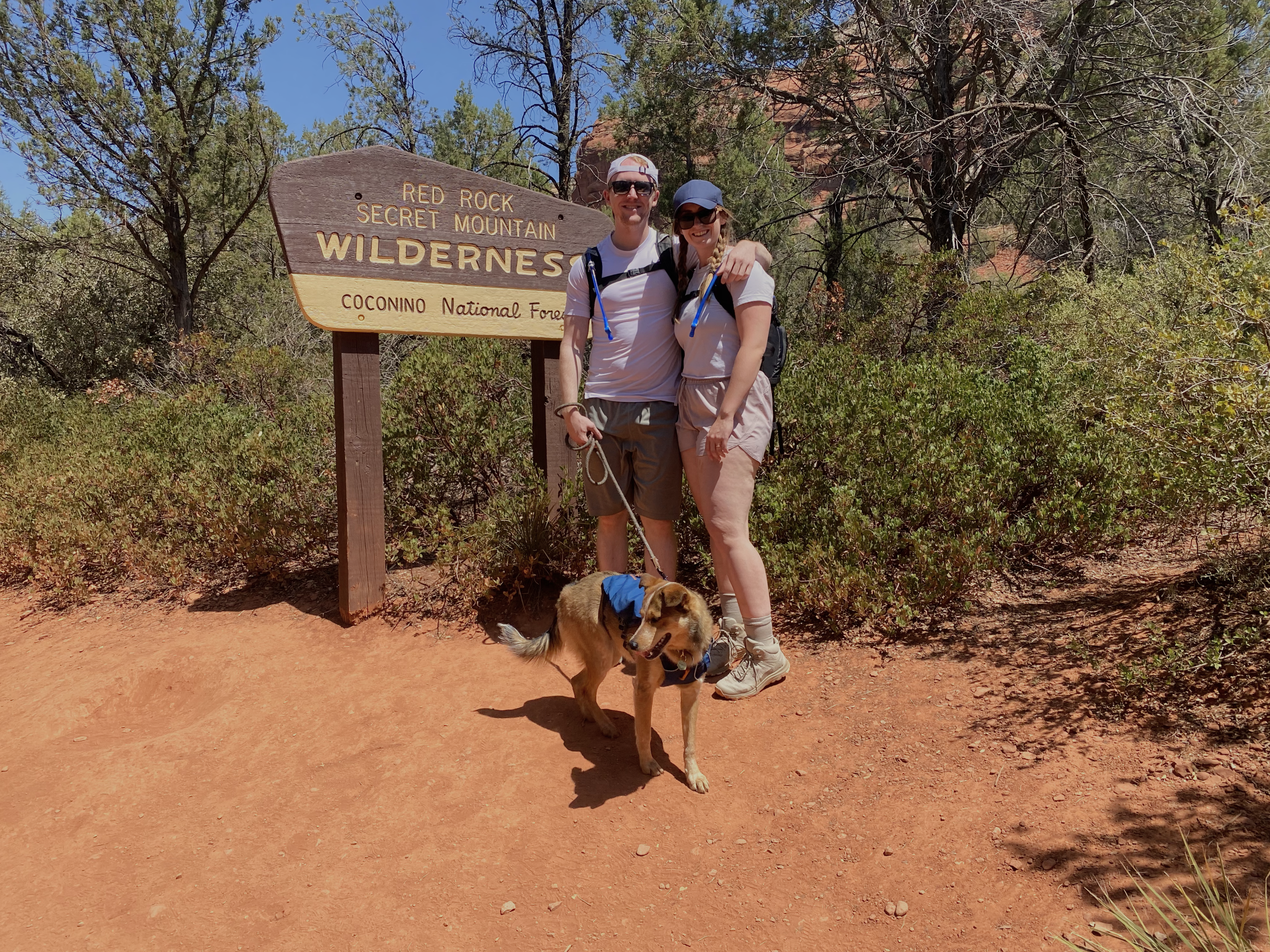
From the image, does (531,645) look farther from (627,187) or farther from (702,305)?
(627,187)

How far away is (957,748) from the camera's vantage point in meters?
3.16

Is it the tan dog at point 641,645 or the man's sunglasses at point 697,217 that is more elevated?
the man's sunglasses at point 697,217

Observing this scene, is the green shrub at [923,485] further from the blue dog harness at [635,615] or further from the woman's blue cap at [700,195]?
the woman's blue cap at [700,195]

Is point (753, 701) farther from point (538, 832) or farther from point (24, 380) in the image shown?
point (24, 380)

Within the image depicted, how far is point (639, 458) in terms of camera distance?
380 cm

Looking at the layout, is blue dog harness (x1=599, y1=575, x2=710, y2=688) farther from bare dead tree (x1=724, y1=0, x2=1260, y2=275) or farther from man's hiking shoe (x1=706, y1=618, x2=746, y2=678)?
bare dead tree (x1=724, y1=0, x2=1260, y2=275)

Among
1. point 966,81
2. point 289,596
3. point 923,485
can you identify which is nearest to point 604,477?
point 923,485

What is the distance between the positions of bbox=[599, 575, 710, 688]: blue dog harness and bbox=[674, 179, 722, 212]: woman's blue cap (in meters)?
1.52

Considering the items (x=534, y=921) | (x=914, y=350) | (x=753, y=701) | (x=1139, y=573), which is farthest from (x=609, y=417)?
(x=914, y=350)

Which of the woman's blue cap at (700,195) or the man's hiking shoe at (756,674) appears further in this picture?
the man's hiking shoe at (756,674)

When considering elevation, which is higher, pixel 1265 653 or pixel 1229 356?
pixel 1229 356

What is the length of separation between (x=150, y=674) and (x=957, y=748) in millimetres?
4204

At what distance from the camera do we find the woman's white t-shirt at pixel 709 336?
11.3 ft

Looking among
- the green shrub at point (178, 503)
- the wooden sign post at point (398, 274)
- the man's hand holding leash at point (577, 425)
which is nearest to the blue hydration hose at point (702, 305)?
the man's hand holding leash at point (577, 425)
